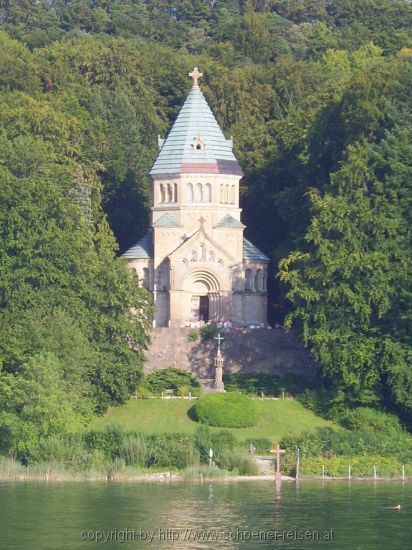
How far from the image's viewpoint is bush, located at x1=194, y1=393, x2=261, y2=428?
9194 cm

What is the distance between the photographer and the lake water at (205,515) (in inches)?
2655

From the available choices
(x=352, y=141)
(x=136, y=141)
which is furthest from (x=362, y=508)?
(x=136, y=141)

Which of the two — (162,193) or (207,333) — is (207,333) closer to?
(207,333)

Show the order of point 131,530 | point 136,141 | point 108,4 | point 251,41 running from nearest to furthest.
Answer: point 131,530 < point 136,141 < point 251,41 < point 108,4

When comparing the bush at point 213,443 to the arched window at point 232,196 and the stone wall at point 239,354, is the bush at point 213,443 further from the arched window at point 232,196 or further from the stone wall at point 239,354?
the arched window at point 232,196

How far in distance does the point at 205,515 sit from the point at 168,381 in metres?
26.0

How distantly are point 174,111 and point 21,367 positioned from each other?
3666 centimetres

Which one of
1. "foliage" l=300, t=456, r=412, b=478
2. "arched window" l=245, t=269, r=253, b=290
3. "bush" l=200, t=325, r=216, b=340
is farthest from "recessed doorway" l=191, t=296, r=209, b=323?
A: "foliage" l=300, t=456, r=412, b=478

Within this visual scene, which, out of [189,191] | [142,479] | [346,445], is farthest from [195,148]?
[142,479]

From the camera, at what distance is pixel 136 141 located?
383 feet

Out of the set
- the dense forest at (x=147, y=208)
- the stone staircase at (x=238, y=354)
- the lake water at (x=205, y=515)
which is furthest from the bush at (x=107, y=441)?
the stone staircase at (x=238, y=354)

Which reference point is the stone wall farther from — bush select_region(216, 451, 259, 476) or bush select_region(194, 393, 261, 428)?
bush select_region(216, 451, 259, 476)

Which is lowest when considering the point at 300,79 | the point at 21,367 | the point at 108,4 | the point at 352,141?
the point at 21,367

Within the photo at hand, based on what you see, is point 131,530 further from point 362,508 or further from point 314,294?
point 314,294
